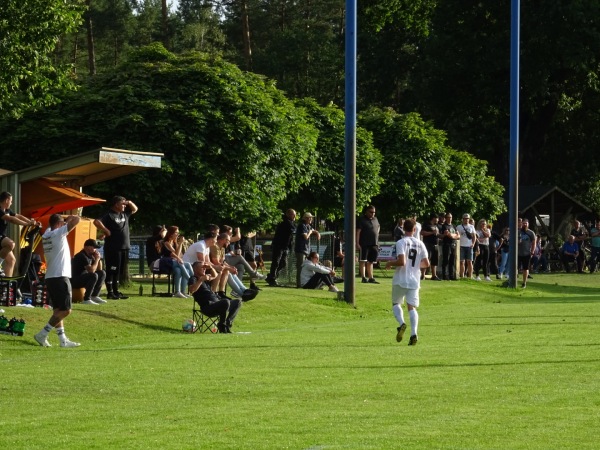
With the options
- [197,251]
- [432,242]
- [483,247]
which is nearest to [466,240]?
[432,242]

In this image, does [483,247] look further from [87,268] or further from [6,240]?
[6,240]

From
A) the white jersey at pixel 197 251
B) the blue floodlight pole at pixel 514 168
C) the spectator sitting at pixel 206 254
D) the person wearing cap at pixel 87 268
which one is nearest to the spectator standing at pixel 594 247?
the blue floodlight pole at pixel 514 168

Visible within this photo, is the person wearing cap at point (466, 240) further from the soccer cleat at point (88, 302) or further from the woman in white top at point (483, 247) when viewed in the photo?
the soccer cleat at point (88, 302)

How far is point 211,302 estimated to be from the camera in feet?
77.6

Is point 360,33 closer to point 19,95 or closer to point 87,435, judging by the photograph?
point 19,95

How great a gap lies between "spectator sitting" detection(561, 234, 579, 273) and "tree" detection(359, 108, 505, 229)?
5076mm

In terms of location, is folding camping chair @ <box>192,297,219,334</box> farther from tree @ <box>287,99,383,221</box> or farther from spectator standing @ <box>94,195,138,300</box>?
tree @ <box>287,99,383,221</box>

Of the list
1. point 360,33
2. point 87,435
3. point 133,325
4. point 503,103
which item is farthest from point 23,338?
point 360,33

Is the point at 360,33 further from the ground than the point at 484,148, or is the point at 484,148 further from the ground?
the point at 360,33

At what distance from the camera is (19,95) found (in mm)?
31500

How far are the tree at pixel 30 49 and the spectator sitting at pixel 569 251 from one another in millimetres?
31002

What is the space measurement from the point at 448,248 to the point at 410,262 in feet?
64.5

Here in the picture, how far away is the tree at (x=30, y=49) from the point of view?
29656mm

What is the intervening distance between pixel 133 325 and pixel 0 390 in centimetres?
913
